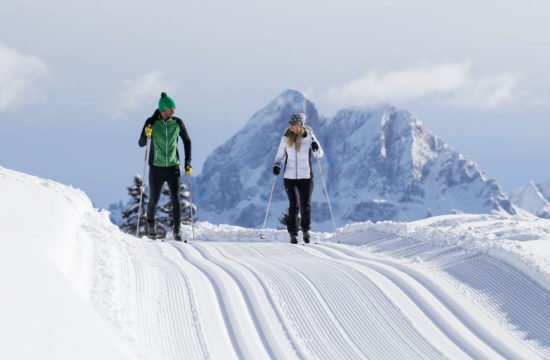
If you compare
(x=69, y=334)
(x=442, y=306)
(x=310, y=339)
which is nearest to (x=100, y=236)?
(x=310, y=339)

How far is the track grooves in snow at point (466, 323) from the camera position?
24.7ft

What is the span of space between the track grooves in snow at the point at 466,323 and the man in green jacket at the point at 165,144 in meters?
5.13

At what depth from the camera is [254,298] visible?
8.86 meters

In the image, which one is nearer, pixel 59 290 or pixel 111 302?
pixel 59 290

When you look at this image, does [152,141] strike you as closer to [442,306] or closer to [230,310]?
[230,310]

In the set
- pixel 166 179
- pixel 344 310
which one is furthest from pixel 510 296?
pixel 166 179

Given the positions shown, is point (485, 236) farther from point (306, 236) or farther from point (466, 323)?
point (306, 236)

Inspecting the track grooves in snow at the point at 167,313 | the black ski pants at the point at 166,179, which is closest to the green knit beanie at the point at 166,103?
the black ski pants at the point at 166,179

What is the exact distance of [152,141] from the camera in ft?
45.8

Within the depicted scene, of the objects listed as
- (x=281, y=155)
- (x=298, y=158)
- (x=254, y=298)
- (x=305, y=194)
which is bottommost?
(x=254, y=298)

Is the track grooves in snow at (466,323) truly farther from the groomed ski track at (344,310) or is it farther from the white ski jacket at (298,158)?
the white ski jacket at (298,158)

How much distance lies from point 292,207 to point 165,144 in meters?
2.60

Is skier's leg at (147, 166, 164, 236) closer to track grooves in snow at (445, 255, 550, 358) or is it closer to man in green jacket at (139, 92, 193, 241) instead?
man in green jacket at (139, 92, 193, 241)

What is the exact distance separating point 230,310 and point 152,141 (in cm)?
620
